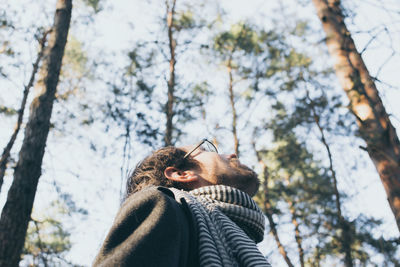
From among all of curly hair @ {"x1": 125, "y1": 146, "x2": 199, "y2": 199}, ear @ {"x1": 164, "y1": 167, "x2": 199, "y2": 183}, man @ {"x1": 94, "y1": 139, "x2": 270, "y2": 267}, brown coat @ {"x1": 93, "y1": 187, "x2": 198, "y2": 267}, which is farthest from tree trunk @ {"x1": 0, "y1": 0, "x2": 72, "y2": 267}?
brown coat @ {"x1": 93, "y1": 187, "x2": 198, "y2": 267}

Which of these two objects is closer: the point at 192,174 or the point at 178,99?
the point at 192,174

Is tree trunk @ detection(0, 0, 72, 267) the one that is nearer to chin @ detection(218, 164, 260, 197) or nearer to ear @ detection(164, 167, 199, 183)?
ear @ detection(164, 167, 199, 183)

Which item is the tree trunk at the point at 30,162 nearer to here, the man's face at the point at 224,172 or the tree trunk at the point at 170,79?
the man's face at the point at 224,172

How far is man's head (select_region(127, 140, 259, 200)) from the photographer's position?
1882mm

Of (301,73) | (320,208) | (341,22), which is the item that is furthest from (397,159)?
(320,208)

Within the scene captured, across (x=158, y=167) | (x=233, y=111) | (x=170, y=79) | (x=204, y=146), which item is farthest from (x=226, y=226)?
(x=233, y=111)

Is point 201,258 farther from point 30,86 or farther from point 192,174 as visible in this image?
point 30,86

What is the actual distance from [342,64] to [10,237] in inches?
179

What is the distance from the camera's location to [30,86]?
10.3m

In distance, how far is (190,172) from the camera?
1923 mm

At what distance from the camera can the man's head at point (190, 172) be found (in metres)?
1.88

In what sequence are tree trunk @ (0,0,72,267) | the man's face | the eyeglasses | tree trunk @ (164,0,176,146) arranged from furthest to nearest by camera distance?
tree trunk @ (164,0,176,146) → tree trunk @ (0,0,72,267) → the eyeglasses → the man's face

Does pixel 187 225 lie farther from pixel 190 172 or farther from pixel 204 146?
pixel 204 146

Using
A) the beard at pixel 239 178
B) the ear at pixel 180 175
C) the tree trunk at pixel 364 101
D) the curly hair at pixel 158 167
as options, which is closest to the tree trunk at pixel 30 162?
the curly hair at pixel 158 167
